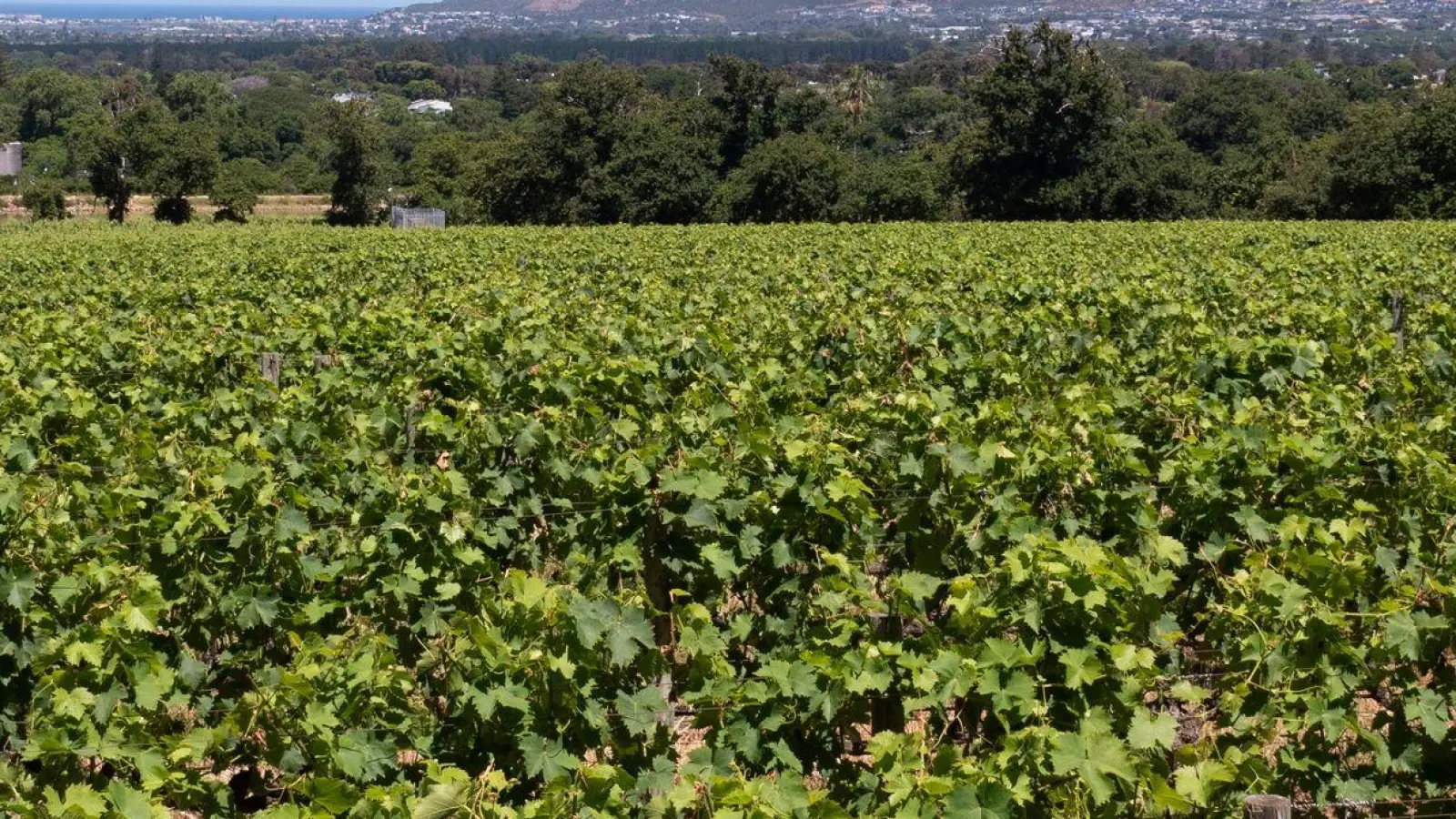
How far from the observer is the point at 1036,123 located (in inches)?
1753

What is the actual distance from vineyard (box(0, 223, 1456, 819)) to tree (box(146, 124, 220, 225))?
47.5 metres

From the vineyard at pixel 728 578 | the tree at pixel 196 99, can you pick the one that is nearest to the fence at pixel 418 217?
the vineyard at pixel 728 578

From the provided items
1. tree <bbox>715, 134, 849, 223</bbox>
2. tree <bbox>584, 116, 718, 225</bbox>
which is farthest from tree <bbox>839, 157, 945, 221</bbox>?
tree <bbox>584, 116, 718, 225</bbox>

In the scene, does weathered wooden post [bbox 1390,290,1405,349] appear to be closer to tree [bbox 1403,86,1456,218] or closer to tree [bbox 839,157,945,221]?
tree [bbox 839,157,945,221]

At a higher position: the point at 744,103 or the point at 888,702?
the point at 744,103

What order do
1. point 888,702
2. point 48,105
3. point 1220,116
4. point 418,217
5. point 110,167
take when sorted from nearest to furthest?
point 888,702
point 418,217
point 110,167
point 1220,116
point 48,105

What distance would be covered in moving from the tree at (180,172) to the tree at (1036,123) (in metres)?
28.8

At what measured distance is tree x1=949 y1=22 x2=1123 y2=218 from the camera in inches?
1736

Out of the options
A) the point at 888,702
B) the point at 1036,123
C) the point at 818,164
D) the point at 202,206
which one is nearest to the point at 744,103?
the point at 818,164

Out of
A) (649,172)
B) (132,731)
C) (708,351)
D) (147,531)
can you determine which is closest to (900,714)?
(132,731)

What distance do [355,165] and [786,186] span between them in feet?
63.1

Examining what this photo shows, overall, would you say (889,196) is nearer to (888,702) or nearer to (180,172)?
(180,172)

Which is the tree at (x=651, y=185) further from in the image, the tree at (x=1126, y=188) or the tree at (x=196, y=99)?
the tree at (x=196, y=99)

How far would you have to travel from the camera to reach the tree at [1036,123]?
4409cm
